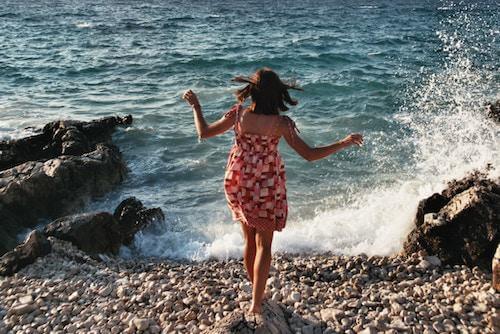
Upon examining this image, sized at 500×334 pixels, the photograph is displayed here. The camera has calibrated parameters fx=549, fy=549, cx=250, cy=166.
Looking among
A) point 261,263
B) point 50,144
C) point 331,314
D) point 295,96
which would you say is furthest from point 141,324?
point 295,96

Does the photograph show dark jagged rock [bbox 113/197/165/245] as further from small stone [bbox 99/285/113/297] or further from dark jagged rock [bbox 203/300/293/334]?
dark jagged rock [bbox 203/300/293/334]

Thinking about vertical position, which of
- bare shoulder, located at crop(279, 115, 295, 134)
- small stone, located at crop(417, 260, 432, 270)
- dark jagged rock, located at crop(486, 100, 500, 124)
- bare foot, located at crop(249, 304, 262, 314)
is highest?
bare shoulder, located at crop(279, 115, 295, 134)

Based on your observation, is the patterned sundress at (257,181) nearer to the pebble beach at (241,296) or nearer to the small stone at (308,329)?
the small stone at (308,329)

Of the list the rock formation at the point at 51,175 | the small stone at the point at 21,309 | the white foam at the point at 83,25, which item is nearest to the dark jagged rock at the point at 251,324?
the small stone at the point at 21,309

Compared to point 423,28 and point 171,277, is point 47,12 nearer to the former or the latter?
point 423,28

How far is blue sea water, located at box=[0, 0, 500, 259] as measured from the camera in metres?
9.11

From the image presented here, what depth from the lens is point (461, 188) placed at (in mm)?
7352

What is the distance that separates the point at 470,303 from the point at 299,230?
3422 mm

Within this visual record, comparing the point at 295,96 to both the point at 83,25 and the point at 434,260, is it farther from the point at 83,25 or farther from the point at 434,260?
the point at 83,25

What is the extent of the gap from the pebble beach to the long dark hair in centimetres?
210

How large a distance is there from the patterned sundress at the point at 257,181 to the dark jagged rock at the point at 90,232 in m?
3.45

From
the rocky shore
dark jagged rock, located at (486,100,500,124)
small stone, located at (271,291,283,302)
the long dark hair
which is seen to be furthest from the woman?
dark jagged rock, located at (486,100,500,124)

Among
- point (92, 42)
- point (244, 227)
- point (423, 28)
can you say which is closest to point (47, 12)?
point (92, 42)

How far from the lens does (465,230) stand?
20.5ft
